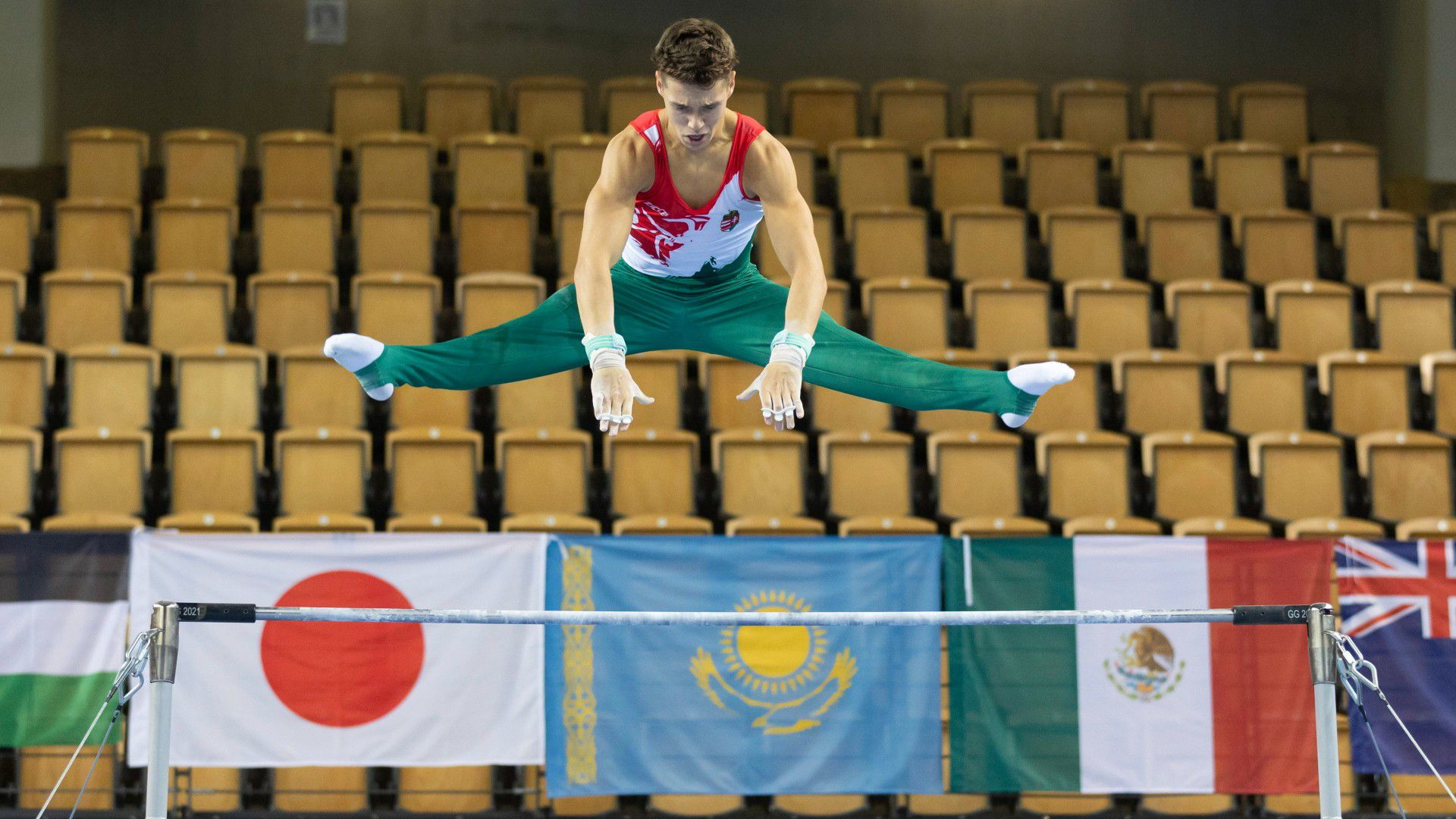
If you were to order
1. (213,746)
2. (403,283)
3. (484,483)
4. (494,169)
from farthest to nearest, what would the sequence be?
(494,169) → (403,283) → (484,483) → (213,746)

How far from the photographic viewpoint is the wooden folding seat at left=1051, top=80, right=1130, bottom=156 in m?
14.2

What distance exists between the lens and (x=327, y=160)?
12.7m

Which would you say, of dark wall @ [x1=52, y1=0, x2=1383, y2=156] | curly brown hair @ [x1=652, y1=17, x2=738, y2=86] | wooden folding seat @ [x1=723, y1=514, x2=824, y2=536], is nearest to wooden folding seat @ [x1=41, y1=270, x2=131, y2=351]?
dark wall @ [x1=52, y1=0, x2=1383, y2=156]

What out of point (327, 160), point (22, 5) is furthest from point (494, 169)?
point (22, 5)

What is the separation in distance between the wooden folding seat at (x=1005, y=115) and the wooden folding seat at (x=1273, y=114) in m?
1.97

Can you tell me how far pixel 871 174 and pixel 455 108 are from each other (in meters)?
4.05

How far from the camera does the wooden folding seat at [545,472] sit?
9.45m

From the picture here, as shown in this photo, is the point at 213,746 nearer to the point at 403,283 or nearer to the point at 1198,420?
the point at 403,283

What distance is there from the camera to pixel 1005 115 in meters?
14.2

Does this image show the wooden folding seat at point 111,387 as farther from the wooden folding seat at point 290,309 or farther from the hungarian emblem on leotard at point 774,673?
the hungarian emblem on leotard at point 774,673

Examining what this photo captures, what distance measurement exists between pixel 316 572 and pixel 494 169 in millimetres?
5653

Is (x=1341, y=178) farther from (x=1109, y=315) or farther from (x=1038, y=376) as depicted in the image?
(x=1038, y=376)

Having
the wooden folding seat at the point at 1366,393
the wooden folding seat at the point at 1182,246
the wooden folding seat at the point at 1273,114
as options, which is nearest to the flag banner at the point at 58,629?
the wooden folding seat at the point at 1366,393

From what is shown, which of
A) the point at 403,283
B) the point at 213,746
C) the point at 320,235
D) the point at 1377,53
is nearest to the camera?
the point at 213,746
